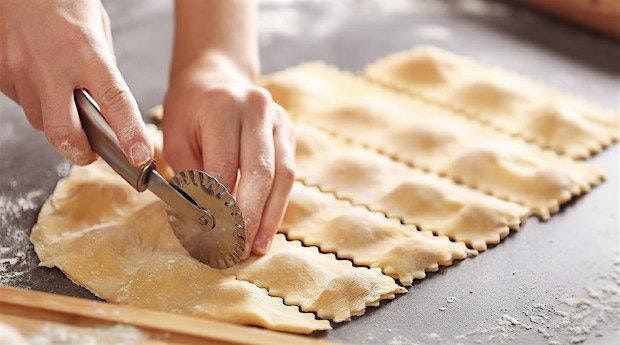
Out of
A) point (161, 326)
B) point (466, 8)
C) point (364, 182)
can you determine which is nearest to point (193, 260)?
point (161, 326)

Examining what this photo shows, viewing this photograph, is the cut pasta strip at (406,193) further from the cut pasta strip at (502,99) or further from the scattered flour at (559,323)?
the cut pasta strip at (502,99)

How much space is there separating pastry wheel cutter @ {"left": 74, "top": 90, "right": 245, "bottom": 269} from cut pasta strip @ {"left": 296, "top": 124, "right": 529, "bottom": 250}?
370mm

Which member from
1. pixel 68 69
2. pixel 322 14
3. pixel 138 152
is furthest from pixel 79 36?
pixel 322 14

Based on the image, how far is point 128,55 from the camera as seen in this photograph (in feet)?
7.63

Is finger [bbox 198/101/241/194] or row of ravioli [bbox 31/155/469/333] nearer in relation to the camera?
row of ravioli [bbox 31/155/469/333]

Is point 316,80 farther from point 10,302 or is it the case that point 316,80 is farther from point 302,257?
point 10,302

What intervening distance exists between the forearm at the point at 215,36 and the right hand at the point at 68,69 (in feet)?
1.01

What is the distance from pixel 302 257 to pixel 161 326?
0.30m

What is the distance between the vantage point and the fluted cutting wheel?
1532 mm

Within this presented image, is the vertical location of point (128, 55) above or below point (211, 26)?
below

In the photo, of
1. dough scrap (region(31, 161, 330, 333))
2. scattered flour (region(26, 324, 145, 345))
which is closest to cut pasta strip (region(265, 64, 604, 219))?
dough scrap (region(31, 161, 330, 333))

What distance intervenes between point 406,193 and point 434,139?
0.23m

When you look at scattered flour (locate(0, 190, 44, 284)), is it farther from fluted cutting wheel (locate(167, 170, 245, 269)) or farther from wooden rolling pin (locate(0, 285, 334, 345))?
fluted cutting wheel (locate(167, 170, 245, 269))

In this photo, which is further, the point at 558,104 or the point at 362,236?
the point at 558,104
